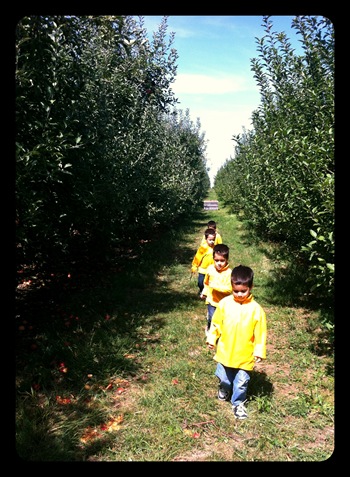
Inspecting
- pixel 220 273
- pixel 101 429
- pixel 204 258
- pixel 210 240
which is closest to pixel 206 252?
pixel 204 258

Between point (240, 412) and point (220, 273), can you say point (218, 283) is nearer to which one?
point (220, 273)

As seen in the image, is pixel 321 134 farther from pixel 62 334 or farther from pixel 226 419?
pixel 62 334

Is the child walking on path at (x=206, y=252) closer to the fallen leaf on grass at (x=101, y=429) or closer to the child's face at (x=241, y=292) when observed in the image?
the child's face at (x=241, y=292)

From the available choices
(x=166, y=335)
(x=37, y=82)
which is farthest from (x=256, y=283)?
(x=37, y=82)

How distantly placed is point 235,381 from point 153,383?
1231mm

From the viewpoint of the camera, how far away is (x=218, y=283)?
496 cm

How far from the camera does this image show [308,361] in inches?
194

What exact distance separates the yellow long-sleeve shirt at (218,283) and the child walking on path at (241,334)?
1.06 meters

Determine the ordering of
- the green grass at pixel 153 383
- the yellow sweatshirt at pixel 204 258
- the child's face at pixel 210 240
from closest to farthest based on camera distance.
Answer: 1. the green grass at pixel 153 383
2. the child's face at pixel 210 240
3. the yellow sweatshirt at pixel 204 258

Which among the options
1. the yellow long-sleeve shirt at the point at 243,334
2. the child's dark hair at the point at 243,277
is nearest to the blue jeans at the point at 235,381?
the yellow long-sleeve shirt at the point at 243,334

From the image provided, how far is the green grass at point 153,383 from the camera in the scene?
3332mm

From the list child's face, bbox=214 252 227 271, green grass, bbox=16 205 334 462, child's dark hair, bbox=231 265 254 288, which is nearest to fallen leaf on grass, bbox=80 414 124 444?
green grass, bbox=16 205 334 462

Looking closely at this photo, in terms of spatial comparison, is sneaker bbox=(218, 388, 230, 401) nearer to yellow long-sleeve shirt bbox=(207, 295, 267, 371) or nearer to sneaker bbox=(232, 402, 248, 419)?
sneaker bbox=(232, 402, 248, 419)

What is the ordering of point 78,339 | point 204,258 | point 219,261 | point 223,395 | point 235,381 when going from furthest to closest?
point 204,258 < point 78,339 < point 219,261 < point 223,395 < point 235,381
